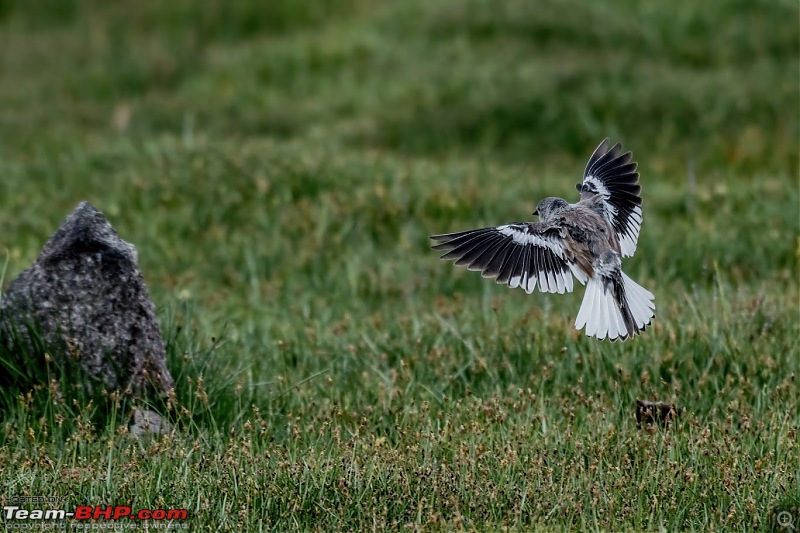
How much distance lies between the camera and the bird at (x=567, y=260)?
16.1 ft

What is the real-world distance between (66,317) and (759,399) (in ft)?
10.7

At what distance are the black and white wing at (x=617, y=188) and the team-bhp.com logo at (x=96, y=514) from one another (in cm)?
259

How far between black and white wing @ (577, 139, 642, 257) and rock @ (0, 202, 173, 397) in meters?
2.26

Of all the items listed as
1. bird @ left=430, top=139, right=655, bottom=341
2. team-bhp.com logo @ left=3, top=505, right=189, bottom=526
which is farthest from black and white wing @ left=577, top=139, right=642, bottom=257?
team-bhp.com logo @ left=3, top=505, right=189, bottom=526

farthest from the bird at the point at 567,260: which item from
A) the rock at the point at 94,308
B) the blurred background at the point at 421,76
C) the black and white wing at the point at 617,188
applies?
the blurred background at the point at 421,76

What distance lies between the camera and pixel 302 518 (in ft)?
13.5

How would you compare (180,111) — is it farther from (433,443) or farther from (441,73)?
(433,443)

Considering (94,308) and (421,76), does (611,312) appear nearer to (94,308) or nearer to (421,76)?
(94,308)

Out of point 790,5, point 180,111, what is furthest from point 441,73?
point 790,5

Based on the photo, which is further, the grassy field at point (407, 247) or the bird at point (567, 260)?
the bird at point (567, 260)

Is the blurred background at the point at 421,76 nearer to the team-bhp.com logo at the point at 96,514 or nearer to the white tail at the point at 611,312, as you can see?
the white tail at the point at 611,312

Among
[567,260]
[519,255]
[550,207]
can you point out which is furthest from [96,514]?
[550,207]

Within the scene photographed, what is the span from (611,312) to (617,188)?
38.4 inches

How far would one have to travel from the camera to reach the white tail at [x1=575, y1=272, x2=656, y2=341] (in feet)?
15.8
